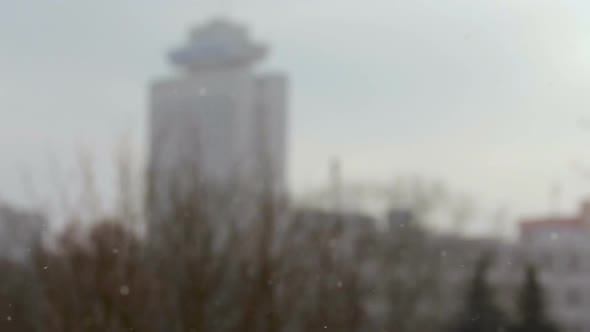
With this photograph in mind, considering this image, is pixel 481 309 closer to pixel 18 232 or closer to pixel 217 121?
pixel 18 232

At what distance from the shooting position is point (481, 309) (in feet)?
50.6

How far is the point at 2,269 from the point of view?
9062 millimetres

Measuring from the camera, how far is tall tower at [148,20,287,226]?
7102 mm

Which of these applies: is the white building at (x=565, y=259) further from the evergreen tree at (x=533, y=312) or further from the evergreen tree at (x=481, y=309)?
the evergreen tree at (x=533, y=312)

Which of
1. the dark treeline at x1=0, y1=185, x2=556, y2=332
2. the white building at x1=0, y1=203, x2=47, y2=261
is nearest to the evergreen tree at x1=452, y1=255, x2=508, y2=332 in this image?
the dark treeline at x1=0, y1=185, x2=556, y2=332

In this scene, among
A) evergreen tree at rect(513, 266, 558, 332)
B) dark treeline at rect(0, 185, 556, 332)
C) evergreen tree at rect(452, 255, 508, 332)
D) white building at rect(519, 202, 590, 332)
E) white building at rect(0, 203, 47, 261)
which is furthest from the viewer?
white building at rect(519, 202, 590, 332)

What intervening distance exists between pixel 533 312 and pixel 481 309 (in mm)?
1329

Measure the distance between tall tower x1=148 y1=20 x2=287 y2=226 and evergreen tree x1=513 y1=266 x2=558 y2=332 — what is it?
5223 mm

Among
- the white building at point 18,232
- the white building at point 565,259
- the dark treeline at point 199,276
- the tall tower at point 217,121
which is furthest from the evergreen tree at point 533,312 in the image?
the white building at point 18,232

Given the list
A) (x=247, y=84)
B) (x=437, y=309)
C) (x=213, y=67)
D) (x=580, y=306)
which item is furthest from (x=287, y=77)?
(x=213, y=67)

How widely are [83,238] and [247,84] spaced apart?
37020mm

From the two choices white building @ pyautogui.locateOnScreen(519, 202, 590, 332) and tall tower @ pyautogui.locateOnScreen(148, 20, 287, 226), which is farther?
→ white building @ pyautogui.locateOnScreen(519, 202, 590, 332)

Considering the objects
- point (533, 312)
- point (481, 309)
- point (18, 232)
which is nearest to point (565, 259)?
point (481, 309)

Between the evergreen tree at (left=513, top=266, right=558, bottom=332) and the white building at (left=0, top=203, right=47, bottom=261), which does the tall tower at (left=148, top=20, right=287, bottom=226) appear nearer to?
the white building at (left=0, top=203, right=47, bottom=261)
